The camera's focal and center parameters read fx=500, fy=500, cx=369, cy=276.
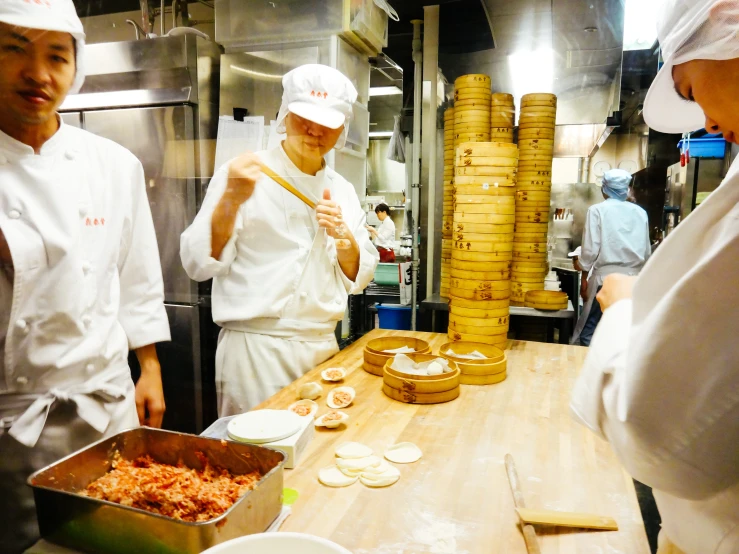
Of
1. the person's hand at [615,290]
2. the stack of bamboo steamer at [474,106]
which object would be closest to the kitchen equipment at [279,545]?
the person's hand at [615,290]

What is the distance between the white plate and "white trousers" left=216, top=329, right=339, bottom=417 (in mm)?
260

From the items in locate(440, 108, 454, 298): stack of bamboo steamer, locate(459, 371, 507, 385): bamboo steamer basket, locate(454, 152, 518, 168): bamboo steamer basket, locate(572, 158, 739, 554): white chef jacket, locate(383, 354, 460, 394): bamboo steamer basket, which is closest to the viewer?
locate(572, 158, 739, 554): white chef jacket

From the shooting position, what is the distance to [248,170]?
147cm

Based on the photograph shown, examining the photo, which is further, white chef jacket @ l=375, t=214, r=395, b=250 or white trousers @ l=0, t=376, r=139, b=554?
white chef jacket @ l=375, t=214, r=395, b=250

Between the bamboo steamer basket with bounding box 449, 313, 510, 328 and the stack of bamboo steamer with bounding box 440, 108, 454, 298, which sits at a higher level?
the stack of bamboo steamer with bounding box 440, 108, 454, 298

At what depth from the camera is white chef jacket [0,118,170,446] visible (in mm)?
823

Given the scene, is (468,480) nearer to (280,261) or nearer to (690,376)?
(690,376)

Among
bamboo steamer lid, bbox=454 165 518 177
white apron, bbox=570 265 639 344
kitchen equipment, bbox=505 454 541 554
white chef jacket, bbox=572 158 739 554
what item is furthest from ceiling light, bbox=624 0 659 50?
kitchen equipment, bbox=505 454 541 554

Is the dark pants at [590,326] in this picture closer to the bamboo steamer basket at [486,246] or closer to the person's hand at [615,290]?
the bamboo steamer basket at [486,246]

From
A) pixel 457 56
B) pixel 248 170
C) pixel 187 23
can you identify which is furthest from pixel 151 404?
pixel 457 56

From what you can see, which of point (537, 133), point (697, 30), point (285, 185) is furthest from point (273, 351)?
point (537, 133)

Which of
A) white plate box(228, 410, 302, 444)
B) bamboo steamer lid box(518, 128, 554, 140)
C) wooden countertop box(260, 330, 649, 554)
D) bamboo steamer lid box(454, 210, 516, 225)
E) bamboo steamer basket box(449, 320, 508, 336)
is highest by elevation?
bamboo steamer lid box(518, 128, 554, 140)

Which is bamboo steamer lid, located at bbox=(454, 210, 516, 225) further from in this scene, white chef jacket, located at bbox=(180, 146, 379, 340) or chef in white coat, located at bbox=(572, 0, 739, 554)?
chef in white coat, located at bbox=(572, 0, 739, 554)

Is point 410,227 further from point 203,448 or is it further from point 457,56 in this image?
point 203,448
